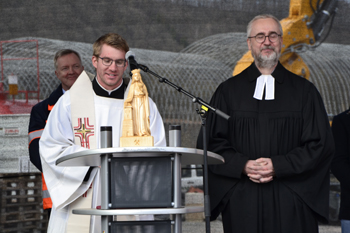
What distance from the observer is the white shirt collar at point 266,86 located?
4086mm

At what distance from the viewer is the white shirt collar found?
4.09 m

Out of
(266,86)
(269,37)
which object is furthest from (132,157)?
(269,37)

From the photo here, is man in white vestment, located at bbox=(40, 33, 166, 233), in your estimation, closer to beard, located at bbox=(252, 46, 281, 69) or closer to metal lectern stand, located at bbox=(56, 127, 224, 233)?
metal lectern stand, located at bbox=(56, 127, 224, 233)

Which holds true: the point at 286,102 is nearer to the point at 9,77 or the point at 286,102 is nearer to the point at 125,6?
the point at 125,6

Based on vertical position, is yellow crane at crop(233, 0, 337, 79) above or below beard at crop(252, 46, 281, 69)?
above

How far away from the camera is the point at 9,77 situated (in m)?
6.12

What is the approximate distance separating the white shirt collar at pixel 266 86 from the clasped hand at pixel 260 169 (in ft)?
1.84

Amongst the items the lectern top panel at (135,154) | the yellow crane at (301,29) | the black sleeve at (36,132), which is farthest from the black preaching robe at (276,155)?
the yellow crane at (301,29)

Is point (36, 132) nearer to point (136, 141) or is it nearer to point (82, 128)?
point (82, 128)

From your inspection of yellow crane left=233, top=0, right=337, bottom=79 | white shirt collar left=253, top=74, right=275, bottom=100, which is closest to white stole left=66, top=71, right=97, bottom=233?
white shirt collar left=253, top=74, right=275, bottom=100

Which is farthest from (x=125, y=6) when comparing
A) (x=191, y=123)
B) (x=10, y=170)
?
(x=10, y=170)

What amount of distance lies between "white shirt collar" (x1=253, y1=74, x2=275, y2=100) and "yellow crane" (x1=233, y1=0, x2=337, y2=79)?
2.16 meters

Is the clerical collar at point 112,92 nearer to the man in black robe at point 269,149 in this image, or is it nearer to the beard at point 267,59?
the man in black robe at point 269,149

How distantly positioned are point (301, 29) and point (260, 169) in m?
3.08
